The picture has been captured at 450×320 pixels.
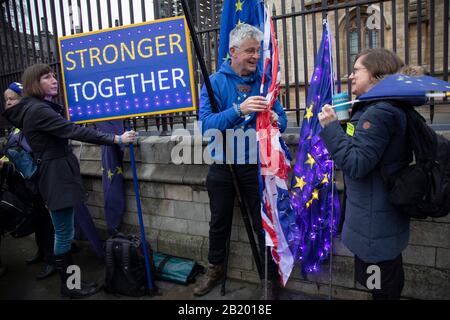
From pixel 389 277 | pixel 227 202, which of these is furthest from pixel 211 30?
pixel 389 277

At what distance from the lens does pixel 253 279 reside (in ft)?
11.0

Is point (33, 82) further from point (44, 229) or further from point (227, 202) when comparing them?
point (227, 202)

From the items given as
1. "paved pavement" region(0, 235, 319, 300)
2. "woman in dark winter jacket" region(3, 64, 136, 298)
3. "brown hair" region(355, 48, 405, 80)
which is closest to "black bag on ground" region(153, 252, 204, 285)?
"paved pavement" region(0, 235, 319, 300)

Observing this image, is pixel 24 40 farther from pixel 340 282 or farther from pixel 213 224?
pixel 340 282

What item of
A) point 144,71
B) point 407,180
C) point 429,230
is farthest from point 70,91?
point 429,230

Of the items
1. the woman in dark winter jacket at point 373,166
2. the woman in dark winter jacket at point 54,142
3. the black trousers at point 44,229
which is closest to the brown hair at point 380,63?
the woman in dark winter jacket at point 373,166

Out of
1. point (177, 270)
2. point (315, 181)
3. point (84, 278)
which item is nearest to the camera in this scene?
point (315, 181)

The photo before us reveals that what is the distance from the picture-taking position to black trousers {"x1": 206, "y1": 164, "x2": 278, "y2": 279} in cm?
287

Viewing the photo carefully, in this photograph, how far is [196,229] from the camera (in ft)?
12.1

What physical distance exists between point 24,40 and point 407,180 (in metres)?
5.42

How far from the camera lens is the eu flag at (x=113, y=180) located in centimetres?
382

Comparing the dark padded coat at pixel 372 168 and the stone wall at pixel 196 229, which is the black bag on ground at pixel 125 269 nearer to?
the stone wall at pixel 196 229

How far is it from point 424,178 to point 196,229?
2389 mm

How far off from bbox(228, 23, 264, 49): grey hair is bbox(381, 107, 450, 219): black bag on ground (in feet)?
4.06
